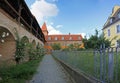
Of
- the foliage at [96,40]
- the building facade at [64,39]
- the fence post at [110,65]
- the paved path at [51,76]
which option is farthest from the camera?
the building facade at [64,39]

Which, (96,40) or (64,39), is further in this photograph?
(64,39)

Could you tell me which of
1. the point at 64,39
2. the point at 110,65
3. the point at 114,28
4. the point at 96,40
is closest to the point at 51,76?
the point at 110,65

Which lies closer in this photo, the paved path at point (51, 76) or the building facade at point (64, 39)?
the paved path at point (51, 76)

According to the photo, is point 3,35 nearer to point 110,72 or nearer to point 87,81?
point 87,81

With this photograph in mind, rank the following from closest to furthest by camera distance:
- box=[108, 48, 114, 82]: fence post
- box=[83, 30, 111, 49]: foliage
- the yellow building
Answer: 1. box=[108, 48, 114, 82]: fence post
2. box=[83, 30, 111, 49]: foliage
3. the yellow building

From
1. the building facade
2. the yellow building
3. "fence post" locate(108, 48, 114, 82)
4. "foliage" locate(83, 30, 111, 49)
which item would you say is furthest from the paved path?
the building facade

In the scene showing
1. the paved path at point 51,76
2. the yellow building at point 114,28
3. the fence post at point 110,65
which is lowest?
the paved path at point 51,76

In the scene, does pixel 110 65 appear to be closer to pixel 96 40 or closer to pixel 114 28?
pixel 96 40

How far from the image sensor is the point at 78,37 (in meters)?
89.2

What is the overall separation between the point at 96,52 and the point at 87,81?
1019mm

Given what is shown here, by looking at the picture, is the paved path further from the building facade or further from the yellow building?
the building facade

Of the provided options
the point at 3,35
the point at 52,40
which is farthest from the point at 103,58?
the point at 52,40

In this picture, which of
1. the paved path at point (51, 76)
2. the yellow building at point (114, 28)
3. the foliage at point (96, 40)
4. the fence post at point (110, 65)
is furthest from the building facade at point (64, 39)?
the fence post at point (110, 65)

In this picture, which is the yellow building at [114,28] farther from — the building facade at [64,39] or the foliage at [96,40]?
the building facade at [64,39]
